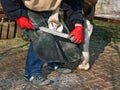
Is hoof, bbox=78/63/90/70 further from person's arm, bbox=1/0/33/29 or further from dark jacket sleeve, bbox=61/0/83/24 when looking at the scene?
person's arm, bbox=1/0/33/29

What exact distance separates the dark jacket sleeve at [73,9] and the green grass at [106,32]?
10.5 ft

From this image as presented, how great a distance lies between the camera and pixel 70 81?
16.7 feet

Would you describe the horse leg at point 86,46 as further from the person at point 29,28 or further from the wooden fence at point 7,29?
the wooden fence at point 7,29

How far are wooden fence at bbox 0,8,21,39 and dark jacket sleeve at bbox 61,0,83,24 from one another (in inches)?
112

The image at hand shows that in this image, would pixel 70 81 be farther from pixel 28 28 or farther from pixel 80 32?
pixel 28 28

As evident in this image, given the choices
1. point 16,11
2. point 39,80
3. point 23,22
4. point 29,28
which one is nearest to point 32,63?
point 39,80

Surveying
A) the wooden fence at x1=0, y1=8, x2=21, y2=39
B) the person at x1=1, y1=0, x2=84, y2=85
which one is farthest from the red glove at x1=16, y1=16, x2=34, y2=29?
the wooden fence at x1=0, y1=8, x2=21, y2=39

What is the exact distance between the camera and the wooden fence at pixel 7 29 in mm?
7521

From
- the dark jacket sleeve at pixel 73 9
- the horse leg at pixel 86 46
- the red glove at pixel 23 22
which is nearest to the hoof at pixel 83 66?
the horse leg at pixel 86 46

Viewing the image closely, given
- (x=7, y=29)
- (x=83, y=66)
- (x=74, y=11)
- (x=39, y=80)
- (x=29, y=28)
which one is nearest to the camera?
(x=29, y=28)

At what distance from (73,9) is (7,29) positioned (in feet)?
9.81

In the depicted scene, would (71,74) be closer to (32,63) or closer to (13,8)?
(32,63)

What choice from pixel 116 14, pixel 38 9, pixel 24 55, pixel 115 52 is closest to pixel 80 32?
pixel 38 9

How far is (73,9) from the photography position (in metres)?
4.96
